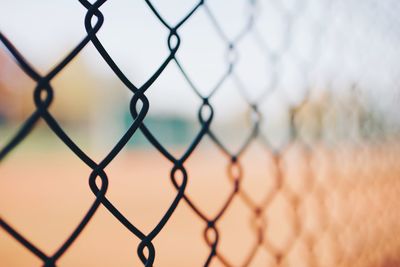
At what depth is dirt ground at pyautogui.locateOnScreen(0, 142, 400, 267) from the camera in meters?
1.68

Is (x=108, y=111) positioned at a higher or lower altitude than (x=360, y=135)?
higher

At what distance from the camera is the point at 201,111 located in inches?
28.6

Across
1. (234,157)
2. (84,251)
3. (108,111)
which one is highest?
(108,111)

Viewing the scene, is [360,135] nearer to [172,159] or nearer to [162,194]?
[172,159]

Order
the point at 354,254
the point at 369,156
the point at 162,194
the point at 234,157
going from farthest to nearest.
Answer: the point at 162,194, the point at 369,156, the point at 354,254, the point at 234,157

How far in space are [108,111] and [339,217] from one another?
54.4ft

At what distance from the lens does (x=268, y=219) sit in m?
4.59

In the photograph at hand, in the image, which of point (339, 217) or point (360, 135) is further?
point (339, 217)

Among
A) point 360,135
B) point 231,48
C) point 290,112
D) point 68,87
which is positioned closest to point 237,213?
point 360,135

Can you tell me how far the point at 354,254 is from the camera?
1701 millimetres

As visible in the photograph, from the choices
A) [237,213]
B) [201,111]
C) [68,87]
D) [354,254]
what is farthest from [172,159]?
[68,87]

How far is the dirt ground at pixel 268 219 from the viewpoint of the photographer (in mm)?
1682

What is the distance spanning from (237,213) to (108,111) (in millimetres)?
13438

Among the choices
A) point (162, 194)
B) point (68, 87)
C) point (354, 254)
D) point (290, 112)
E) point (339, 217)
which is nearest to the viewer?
point (290, 112)
